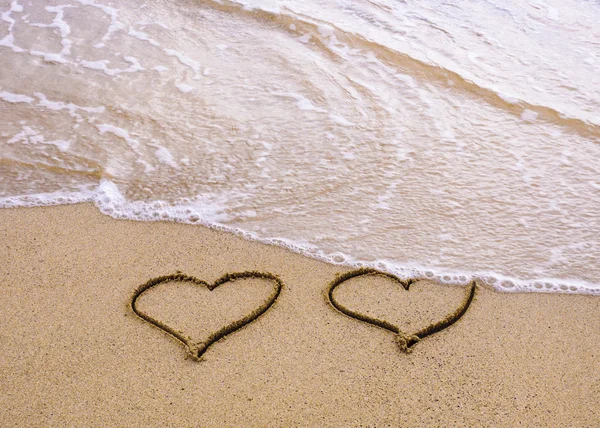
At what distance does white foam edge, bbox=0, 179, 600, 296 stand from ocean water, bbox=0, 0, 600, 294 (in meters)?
0.01

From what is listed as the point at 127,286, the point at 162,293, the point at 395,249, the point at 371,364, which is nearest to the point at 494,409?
the point at 371,364

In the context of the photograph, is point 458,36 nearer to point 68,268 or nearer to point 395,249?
point 395,249

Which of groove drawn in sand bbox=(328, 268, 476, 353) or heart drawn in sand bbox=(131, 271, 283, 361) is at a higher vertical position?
groove drawn in sand bbox=(328, 268, 476, 353)

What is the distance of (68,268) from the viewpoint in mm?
2686

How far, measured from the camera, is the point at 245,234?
295 cm

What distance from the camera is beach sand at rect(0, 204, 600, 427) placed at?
210 cm

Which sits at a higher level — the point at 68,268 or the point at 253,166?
the point at 253,166

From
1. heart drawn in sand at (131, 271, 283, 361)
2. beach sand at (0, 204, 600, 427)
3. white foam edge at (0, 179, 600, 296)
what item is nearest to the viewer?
beach sand at (0, 204, 600, 427)

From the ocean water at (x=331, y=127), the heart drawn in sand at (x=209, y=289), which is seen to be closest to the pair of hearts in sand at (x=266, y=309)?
the heart drawn in sand at (x=209, y=289)

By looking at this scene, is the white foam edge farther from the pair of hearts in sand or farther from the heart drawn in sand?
the heart drawn in sand

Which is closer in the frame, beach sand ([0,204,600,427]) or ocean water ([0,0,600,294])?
beach sand ([0,204,600,427])

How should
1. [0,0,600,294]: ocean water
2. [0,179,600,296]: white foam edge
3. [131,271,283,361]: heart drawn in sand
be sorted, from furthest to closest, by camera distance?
1. [0,0,600,294]: ocean water
2. [0,179,600,296]: white foam edge
3. [131,271,283,361]: heart drawn in sand

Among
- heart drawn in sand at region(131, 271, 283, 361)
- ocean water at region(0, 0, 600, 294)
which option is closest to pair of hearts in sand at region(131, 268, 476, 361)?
heart drawn in sand at region(131, 271, 283, 361)

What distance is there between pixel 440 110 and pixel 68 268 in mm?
2831
